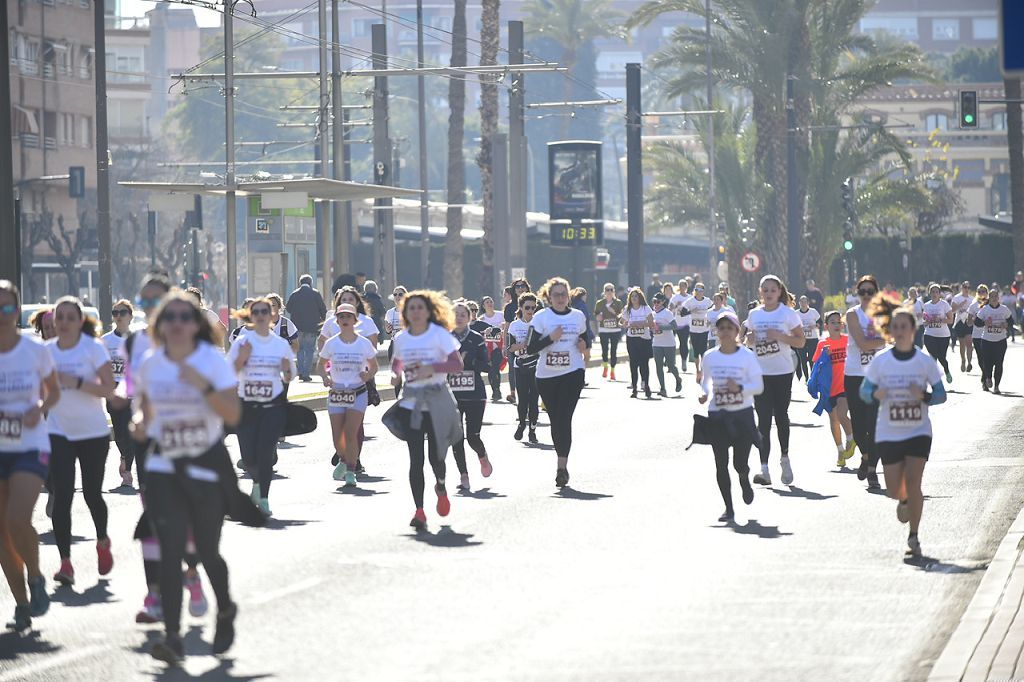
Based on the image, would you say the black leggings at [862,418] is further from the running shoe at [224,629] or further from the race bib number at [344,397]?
the running shoe at [224,629]

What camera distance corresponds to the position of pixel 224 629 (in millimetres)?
9312

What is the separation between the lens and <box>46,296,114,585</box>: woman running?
1184 cm

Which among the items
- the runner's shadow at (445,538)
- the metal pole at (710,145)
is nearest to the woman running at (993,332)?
the runner's shadow at (445,538)

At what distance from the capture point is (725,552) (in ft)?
43.2

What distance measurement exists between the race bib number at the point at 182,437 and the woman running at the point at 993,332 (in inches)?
908

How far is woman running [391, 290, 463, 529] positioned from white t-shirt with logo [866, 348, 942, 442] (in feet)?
10.7

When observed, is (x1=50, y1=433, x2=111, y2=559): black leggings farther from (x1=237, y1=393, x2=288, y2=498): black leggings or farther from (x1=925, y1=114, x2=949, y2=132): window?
(x1=925, y1=114, x2=949, y2=132): window

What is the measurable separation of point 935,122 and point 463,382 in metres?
110

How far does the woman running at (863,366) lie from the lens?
1666cm

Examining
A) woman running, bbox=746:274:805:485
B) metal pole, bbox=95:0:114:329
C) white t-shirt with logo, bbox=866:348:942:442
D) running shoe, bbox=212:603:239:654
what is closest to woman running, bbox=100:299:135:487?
woman running, bbox=746:274:805:485

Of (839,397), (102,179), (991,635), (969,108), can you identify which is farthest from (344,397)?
(969,108)

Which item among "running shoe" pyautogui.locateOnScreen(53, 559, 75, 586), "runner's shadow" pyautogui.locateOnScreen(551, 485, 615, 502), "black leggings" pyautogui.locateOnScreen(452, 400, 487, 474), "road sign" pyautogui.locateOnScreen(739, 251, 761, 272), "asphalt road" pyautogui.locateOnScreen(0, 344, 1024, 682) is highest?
"road sign" pyautogui.locateOnScreen(739, 251, 761, 272)

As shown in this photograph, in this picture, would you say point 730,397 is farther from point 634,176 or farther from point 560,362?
point 634,176

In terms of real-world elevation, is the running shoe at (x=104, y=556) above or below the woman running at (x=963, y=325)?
below
